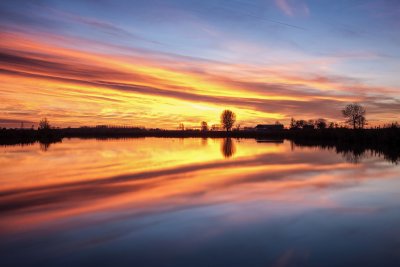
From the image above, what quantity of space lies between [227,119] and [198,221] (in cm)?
11841

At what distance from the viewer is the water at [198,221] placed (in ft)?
21.9

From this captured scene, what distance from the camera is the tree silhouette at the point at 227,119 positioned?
4996 inches

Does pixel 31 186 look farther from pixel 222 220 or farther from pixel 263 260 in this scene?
pixel 263 260

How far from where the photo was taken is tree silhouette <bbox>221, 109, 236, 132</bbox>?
12691cm

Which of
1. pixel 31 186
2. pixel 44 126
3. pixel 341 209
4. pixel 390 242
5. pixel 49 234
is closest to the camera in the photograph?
pixel 390 242

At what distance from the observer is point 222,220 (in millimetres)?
9266

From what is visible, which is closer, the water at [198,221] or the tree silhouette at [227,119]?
the water at [198,221]

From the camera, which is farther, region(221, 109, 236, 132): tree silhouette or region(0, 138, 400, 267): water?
region(221, 109, 236, 132): tree silhouette

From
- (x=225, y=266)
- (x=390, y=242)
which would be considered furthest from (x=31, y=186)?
(x=390, y=242)

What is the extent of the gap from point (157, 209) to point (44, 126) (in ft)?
246

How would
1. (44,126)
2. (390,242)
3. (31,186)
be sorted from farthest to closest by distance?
(44,126)
(31,186)
(390,242)

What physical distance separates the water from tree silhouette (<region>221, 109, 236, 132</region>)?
110350 mm

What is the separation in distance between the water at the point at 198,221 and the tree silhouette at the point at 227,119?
362 feet

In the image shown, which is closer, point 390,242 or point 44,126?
point 390,242
